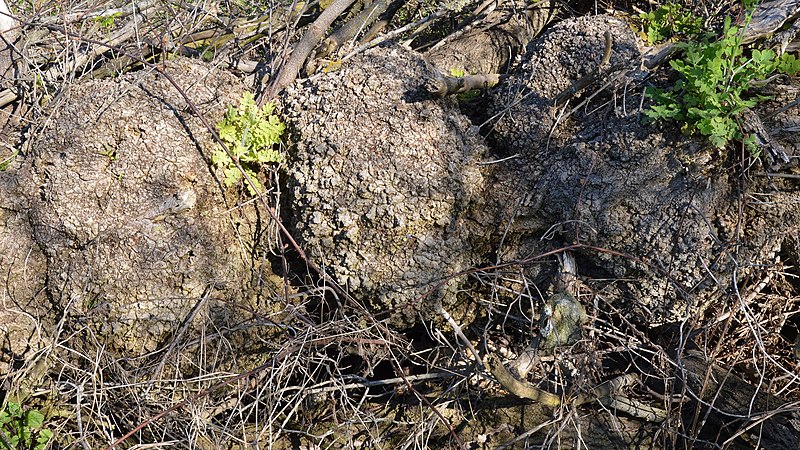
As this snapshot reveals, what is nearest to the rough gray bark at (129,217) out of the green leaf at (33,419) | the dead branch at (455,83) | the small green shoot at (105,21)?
the green leaf at (33,419)

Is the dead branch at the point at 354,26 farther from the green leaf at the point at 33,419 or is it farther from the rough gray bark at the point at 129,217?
the green leaf at the point at 33,419

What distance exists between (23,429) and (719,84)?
3.42 m

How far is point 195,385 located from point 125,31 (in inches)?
88.2

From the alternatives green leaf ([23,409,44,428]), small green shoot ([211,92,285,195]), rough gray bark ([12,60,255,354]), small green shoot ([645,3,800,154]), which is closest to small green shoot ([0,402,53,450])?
green leaf ([23,409,44,428])

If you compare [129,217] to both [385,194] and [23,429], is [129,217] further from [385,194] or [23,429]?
[385,194]

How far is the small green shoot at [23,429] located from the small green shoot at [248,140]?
1.37m

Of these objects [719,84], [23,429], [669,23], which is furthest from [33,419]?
[669,23]

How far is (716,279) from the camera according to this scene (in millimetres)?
2613

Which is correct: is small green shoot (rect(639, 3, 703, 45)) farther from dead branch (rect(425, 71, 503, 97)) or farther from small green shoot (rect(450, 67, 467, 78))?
small green shoot (rect(450, 67, 467, 78))

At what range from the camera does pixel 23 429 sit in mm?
2668

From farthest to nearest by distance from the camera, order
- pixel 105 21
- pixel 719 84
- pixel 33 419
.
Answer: pixel 105 21 → pixel 33 419 → pixel 719 84

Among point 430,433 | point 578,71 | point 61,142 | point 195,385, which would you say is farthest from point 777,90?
point 61,142

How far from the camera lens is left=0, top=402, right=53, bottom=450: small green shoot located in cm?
266

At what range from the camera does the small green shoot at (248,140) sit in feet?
9.34
